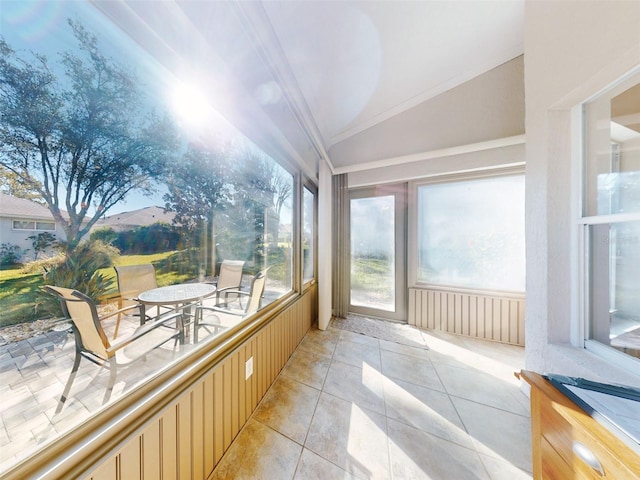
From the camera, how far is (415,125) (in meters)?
2.46

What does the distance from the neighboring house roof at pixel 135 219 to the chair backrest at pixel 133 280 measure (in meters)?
0.19

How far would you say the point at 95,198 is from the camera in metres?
0.73

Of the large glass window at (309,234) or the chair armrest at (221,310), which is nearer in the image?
the chair armrest at (221,310)

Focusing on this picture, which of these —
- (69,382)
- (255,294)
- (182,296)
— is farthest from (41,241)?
(255,294)

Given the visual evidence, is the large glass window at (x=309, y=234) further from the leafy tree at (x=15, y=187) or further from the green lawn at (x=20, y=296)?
the leafy tree at (x=15, y=187)

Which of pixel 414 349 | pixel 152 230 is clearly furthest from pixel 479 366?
pixel 152 230

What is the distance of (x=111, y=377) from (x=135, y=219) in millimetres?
699

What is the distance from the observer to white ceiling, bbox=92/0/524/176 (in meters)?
0.97

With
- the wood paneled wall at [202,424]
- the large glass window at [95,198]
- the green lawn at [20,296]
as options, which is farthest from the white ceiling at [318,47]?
the wood paneled wall at [202,424]

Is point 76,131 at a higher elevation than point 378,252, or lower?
higher

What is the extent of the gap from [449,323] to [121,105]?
11.8ft

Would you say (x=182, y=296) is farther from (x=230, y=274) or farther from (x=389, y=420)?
(x=389, y=420)

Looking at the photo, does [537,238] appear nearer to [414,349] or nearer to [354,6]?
[414,349]

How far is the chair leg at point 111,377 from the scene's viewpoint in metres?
0.78
